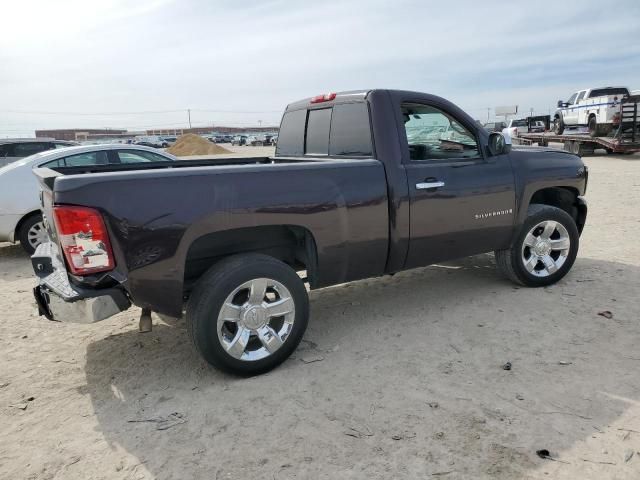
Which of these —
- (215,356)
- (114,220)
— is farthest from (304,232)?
(114,220)

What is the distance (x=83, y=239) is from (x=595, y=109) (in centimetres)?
2247

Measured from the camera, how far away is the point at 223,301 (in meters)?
3.31

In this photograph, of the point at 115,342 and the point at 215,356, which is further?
the point at 115,342

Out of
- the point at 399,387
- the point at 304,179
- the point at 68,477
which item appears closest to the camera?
the point at 68,477

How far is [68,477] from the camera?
2.60 m

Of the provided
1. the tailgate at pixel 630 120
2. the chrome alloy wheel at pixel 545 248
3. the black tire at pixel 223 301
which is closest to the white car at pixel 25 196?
the black tire at pixel 223 301

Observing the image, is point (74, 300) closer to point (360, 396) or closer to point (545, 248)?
point (360, 396)

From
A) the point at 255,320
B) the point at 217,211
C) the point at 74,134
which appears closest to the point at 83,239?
the point at 217,211

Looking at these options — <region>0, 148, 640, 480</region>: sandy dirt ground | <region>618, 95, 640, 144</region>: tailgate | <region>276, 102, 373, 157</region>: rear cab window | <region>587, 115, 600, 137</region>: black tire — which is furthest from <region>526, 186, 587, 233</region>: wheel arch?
<region>587, 115, 600, 137</region>: black tire

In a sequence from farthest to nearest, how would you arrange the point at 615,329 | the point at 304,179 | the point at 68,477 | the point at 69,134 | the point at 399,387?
the point at 69,134 → the point at 615,329 → the point at 304,179 → the point at 399,387 → the point at 68,477

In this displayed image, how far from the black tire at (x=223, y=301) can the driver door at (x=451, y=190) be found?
116 cm

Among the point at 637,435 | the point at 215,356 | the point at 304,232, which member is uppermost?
the point at 304,232

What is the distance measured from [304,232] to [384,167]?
0.81 metres

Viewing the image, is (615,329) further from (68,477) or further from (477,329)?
(68,477)
